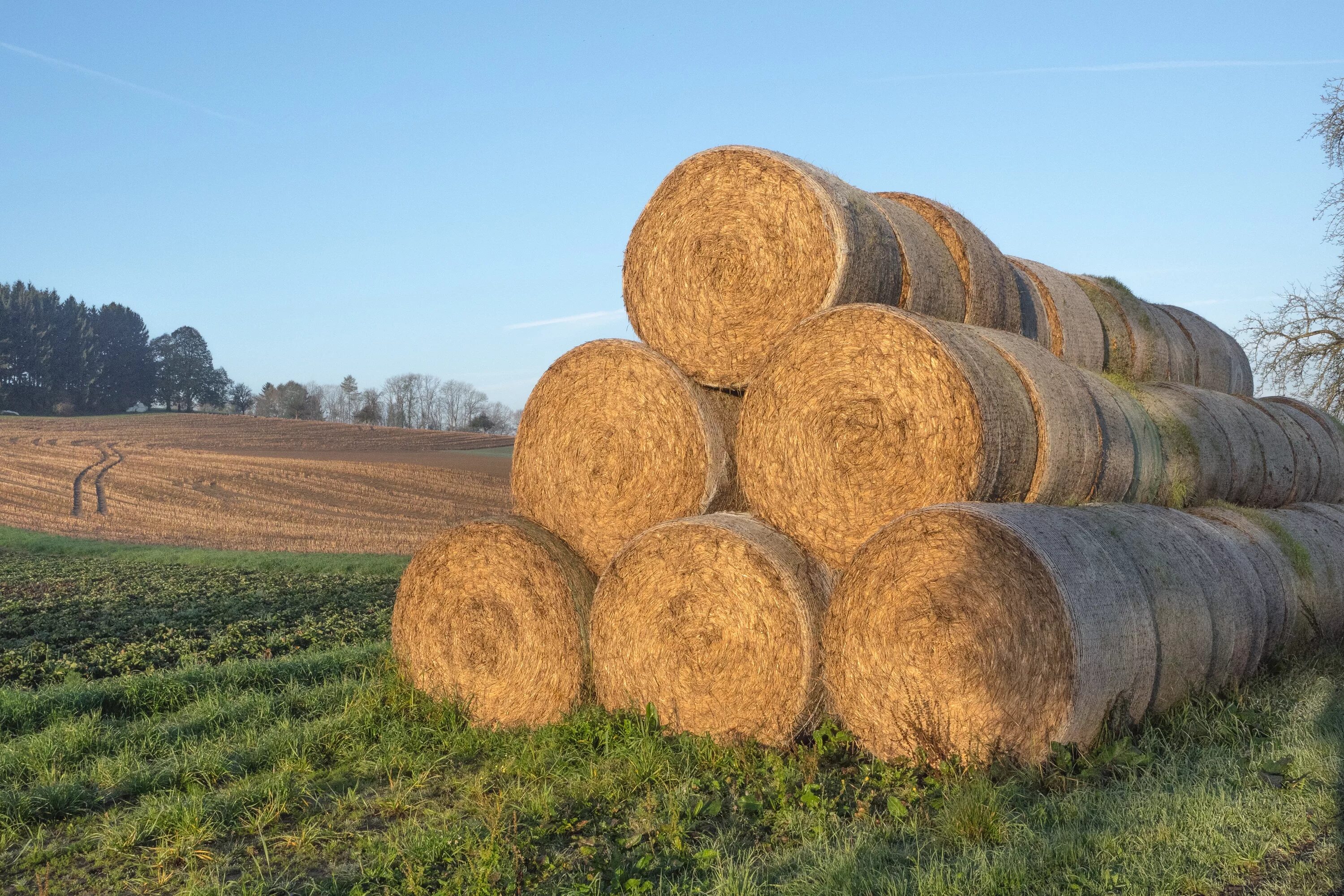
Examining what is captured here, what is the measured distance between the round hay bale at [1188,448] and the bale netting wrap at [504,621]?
163 inches

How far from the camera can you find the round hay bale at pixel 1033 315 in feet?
24.7

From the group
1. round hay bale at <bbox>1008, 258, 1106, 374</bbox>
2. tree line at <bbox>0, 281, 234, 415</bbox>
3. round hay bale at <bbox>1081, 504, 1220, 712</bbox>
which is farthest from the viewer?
tree line at <bbox>0, 281, 234, 415</bbox>

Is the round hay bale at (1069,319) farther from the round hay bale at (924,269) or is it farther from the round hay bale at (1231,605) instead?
the round hay bale at (1231,605)

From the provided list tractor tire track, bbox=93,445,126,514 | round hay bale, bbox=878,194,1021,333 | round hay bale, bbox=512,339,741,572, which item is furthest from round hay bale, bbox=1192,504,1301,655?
tractor tire track, bbox=93,445,126,514

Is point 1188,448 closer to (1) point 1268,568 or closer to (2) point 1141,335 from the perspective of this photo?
(1) point 1268,568

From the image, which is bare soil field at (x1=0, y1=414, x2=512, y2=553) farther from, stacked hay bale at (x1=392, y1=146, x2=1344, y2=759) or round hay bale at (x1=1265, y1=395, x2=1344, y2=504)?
round hay bale at (x1=1265, y1=395, x2=1344, y2=504)

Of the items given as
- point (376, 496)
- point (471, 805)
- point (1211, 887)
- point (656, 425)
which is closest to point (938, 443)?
point (656, 425)

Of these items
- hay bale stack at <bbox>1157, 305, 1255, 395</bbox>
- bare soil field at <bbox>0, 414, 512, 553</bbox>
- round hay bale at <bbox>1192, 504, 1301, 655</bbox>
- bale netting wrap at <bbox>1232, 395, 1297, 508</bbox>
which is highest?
hay bale stack at <bbox>1157, 305, 1255, 395</bbox>

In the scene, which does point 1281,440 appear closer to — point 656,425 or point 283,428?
point 656,425

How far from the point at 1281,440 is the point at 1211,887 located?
6.68 metres

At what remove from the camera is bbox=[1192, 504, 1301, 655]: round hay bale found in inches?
262

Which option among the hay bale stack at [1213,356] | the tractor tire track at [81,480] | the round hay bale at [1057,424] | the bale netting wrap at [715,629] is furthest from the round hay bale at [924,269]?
the tractor tire track at [81,480]

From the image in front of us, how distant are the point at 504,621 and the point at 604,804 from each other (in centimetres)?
206

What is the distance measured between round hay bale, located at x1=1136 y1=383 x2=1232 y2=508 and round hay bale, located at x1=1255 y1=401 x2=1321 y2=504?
4.98 feet
